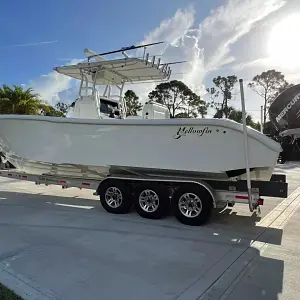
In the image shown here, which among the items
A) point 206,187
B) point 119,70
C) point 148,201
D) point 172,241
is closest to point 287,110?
point 206,187

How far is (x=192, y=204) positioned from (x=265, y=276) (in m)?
2.36

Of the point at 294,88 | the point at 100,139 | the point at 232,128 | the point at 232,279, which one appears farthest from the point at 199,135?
the point at 294,88

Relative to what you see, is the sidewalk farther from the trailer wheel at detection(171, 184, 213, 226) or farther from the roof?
the roof

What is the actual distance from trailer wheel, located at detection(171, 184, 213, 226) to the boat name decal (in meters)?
0.94

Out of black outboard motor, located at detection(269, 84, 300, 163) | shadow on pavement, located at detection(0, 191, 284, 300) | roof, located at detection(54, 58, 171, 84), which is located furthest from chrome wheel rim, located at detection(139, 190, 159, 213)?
black outboard motor, located at detection(269, 84, 300, 163)

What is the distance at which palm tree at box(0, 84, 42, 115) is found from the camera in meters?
18.7

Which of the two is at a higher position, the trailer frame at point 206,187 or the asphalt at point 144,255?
the trailer frame at point 206,187

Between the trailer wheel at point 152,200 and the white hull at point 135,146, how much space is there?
390 millimetres

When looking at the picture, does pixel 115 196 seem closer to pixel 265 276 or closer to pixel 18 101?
pixel 265 276

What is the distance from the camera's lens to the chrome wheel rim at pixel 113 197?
658cm

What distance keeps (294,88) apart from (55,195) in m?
6.94

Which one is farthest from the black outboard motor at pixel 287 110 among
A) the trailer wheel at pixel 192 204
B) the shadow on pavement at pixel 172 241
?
the trailer wheel at pixel 192 204

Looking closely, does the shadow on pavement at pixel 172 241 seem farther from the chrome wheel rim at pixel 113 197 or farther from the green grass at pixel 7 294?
the green grass at pixel 7 294

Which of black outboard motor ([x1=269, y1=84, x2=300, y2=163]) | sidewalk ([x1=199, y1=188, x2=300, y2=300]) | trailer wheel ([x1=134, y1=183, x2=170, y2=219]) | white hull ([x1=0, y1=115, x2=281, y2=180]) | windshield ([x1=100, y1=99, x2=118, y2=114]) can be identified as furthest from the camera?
black outboard motor ([x1=269, y1=84, x2=300, y2=163])
